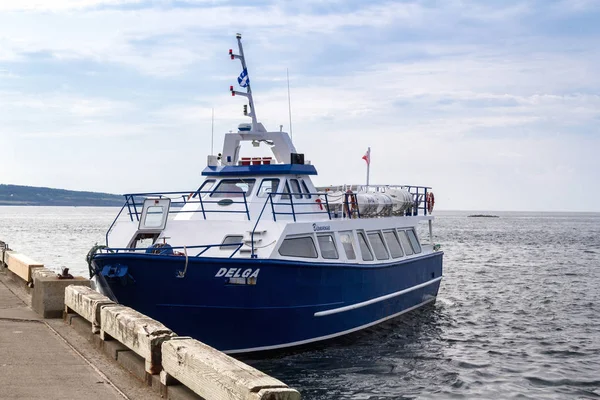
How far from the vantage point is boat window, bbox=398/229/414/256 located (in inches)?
868

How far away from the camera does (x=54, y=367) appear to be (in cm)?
917

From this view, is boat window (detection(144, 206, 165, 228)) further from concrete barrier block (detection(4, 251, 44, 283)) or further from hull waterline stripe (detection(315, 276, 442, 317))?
hull waterline stripe (detection(315, 276, 442, 317))

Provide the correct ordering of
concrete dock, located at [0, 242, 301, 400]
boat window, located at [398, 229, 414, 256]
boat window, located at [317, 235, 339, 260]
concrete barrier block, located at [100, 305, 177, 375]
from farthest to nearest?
boat window, located at [398, 229, 414, 256]
boat window, located at [317, 235, 339, 260]
concrete barrier block, located at [100, 305, 177, 375]
concrete dock, located at [0, 242, 301, 400]

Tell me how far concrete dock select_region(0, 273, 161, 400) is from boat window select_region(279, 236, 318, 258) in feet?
16.0

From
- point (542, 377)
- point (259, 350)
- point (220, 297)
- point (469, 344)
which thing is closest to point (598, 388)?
point (542, 377)

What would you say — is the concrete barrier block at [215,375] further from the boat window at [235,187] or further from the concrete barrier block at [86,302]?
the boat window at [235,187]

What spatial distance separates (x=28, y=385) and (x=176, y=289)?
6051mm

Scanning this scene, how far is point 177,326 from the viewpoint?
572 inches

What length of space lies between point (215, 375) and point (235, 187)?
1186cm

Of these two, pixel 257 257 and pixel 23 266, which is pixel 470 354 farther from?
pixel 23 266

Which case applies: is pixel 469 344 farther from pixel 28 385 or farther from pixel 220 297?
pixel 28 385

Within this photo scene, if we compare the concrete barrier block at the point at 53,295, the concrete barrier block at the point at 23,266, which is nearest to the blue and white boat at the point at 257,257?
the concrete barrier block at the point at 23,266

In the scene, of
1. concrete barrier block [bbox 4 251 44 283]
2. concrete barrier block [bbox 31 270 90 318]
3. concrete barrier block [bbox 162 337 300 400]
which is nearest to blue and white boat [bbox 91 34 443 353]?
concrete barrier block [bbox 4 251 44 283]

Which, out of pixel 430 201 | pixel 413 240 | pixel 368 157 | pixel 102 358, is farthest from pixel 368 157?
pixel 102 358
